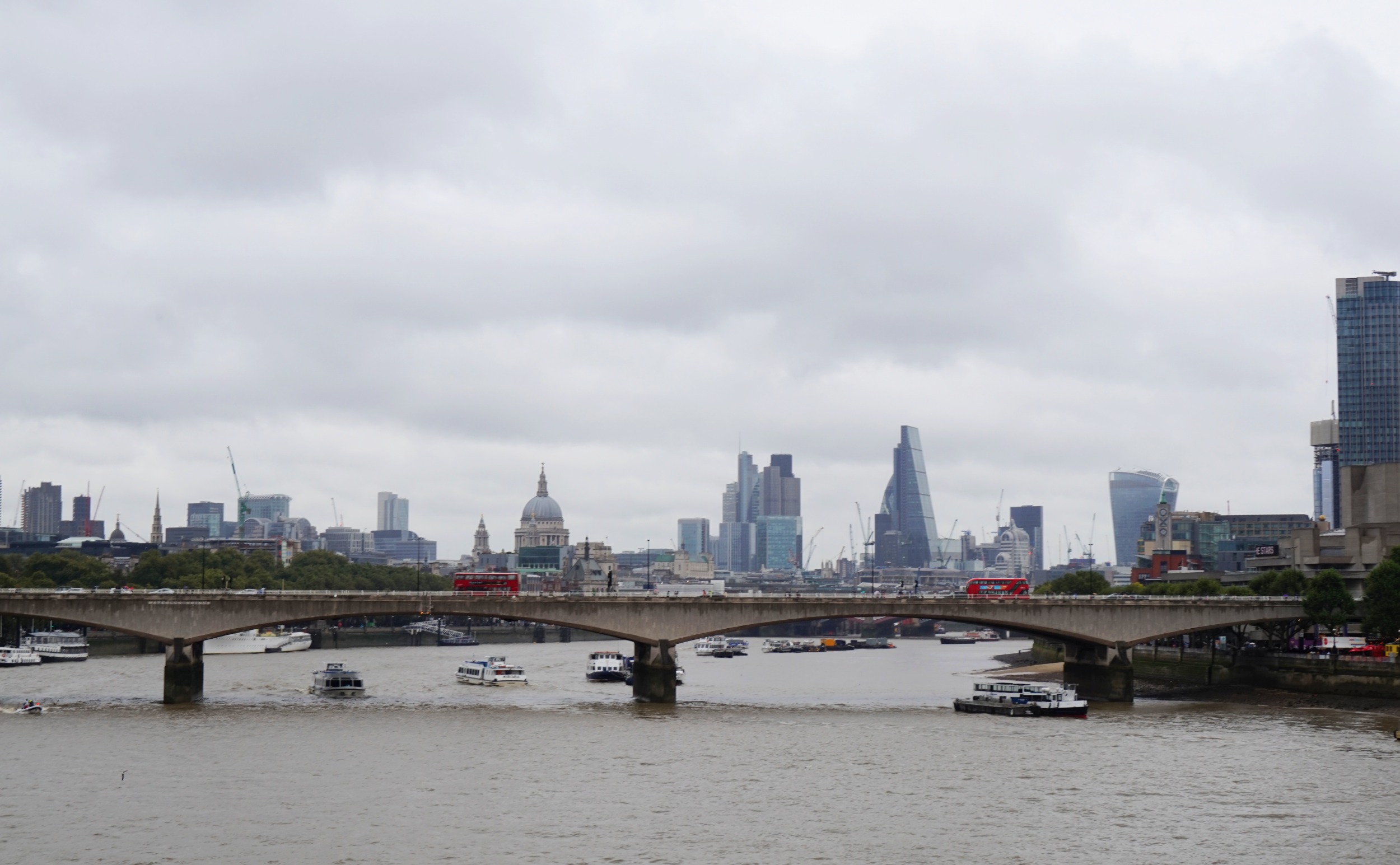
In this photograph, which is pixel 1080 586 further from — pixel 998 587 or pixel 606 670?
pixel 606 670

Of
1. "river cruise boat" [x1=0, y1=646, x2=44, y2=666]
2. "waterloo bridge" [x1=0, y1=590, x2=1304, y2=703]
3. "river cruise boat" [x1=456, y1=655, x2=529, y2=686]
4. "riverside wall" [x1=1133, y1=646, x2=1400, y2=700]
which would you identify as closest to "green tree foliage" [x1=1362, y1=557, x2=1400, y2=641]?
"riverside wall" [x1=1133, y1=646, x2=1400, y2=700]

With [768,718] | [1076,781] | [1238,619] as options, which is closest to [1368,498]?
[1238,619]

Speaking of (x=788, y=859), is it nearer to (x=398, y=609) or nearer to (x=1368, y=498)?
(x=398, y=609)

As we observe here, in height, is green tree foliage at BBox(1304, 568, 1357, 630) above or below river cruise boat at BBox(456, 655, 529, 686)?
above

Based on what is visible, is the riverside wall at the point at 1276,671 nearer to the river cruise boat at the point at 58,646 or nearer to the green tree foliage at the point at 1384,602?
the green tree foliage at the point at 1384,602

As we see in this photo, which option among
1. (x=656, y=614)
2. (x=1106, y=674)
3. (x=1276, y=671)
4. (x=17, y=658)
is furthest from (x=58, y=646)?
(x=1276, y=671)

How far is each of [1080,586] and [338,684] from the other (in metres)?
89.7

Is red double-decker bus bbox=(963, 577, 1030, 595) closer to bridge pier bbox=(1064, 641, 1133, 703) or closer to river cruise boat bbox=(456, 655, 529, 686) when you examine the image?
bridge pier bbox=(1064, 641, 1133, 703)

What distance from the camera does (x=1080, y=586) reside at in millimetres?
169375

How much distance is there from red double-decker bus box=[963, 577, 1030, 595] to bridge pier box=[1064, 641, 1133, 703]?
10027 millimetres

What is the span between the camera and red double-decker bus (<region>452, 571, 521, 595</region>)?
407 ft

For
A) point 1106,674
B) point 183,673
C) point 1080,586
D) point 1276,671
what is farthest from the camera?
point 1080,586

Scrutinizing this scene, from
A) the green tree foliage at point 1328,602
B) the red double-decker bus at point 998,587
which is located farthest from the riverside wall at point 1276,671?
the red double-decker bus at point 998,587

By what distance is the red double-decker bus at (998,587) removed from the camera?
5290 inches
